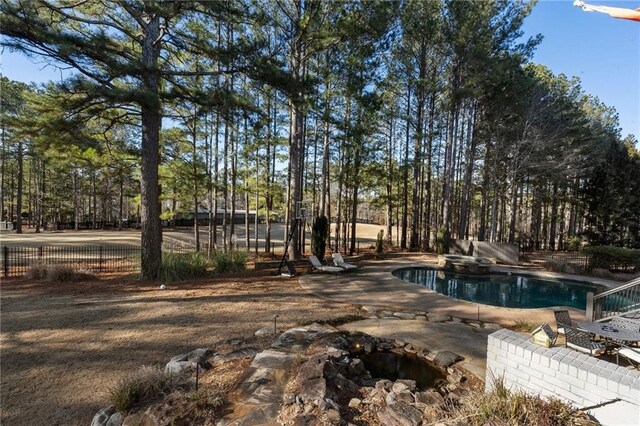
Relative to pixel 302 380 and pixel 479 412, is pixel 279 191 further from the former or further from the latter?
pixel 479 412

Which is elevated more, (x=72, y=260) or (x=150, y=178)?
(x=150, y=178)

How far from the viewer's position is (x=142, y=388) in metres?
3.01

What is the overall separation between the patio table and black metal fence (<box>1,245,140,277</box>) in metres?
11.1

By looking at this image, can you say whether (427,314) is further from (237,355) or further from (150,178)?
(150,178)

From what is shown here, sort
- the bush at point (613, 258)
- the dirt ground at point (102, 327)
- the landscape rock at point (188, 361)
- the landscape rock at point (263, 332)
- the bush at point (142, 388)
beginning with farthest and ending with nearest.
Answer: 1. the bush at point (613, 258)
2. the landscape rock at point (263, 332)
3. the landscape rock at point (188, 361)
4. the dirt ground at point (102, 327)
5. the bush at point (142, 388)

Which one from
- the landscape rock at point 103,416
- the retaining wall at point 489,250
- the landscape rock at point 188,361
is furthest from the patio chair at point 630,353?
the retaining wall at point 489,250

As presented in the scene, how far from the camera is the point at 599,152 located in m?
16.6

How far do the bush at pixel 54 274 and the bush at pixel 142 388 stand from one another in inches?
271

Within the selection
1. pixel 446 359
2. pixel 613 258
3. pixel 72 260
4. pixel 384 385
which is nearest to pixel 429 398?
pixel 384 385

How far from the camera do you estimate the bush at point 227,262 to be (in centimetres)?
936

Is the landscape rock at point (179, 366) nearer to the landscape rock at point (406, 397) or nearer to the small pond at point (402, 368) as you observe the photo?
the small pond at point (402, 368)

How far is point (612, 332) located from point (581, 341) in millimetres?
385

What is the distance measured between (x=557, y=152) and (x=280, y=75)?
619 inches

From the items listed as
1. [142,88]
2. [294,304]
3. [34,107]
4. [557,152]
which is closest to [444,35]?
[557,152]
